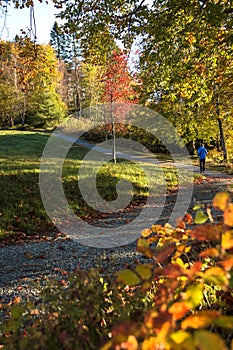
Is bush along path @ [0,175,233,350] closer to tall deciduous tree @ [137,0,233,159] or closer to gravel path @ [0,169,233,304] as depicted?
gravel path @ [0,169,233,304]

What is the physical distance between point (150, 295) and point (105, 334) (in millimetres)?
756

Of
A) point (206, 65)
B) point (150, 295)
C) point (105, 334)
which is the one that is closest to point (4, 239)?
point (150, 295)

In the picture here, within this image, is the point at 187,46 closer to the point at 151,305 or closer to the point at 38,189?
the point at 38,189

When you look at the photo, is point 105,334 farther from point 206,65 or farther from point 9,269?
point 206,65

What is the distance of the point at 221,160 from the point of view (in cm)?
2145

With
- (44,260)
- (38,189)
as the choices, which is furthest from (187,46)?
A: (44,260)

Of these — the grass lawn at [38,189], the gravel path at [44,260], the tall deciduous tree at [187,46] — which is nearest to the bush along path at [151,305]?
the gravel path at [44,260]

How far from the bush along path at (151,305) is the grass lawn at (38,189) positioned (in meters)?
3.53

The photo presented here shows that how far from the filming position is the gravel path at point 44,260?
420 centimetres

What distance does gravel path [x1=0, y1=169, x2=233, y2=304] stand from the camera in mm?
4200

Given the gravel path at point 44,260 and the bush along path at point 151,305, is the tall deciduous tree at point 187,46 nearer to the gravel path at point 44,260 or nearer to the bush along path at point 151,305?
the gravel path at point 44,260

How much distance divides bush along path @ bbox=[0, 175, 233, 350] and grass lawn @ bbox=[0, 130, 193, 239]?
353cm

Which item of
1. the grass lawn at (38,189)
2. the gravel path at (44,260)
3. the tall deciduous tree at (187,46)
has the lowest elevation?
the gravel path at (44,260)

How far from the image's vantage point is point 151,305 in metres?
2.04
